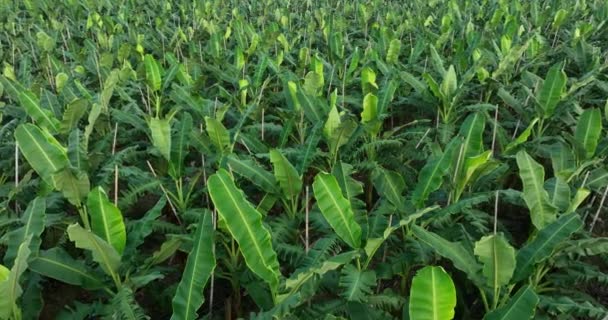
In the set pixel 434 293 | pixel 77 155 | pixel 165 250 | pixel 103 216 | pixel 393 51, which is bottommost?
pixel 393 51

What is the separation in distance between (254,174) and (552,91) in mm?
2108

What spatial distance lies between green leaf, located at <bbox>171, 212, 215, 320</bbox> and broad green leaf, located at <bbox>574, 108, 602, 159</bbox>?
2.12 m

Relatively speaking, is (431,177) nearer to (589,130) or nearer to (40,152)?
(589,130)

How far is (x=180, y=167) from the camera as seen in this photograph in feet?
10.2

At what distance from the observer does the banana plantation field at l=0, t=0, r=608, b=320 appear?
221 centimetres

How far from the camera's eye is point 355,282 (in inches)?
91.5

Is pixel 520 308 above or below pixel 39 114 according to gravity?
above

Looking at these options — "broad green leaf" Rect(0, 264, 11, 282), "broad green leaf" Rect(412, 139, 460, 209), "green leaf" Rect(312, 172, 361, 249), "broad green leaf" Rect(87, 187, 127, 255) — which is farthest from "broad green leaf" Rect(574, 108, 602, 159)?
"broad green leaf" Rect(0, 264, 11, 282)

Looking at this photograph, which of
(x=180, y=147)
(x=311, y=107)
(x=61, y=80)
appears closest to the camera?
(x=180, y=147)

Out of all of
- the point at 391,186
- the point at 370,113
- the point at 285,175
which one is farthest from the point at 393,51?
the point at 285,175

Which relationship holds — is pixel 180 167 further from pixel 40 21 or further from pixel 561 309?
pixel 40 21

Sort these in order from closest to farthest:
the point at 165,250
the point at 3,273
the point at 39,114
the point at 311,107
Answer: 1. the point at 3,273
2. the point at 165,250
3. the point at 39,114
4. the point at 311,107

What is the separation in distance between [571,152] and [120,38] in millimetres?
4773

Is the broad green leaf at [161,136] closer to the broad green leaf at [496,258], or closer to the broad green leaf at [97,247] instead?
the broad green leaf at [97,247]
